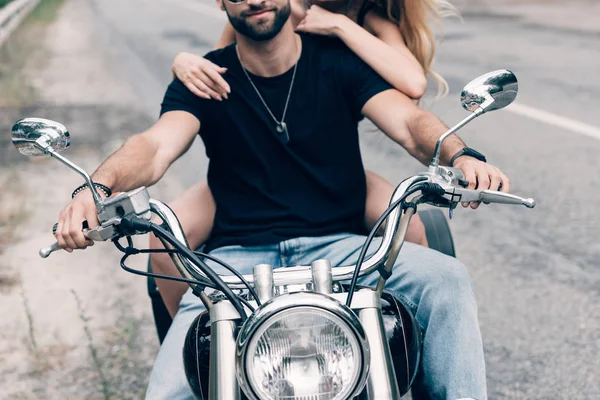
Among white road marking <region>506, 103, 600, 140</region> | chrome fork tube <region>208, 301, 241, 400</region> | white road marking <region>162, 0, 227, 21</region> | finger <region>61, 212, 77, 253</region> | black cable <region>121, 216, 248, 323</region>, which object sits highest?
black cable <region>121, 216, 248, 323</region>

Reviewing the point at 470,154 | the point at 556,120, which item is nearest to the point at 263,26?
the point at 470,154

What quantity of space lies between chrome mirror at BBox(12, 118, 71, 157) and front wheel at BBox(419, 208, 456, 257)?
154 cm

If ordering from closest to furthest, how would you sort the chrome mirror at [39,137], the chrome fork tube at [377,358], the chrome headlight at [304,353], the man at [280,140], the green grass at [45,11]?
the chrome headlight at [304,353]
the chrome fork tube at [377,358]
the chrome mirror at [39,137]
the man at [280,140]
the green grass at [45,11]

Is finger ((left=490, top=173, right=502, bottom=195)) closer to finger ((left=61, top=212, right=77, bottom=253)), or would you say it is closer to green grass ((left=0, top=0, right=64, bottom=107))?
finger ((left=61, top=212, right=77, bottom=253))

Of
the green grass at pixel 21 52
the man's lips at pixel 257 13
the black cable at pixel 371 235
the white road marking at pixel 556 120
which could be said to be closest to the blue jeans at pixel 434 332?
the black cable at pixel 371 235

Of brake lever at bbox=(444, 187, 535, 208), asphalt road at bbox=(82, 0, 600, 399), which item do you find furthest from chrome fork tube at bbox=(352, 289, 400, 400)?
asphalt road at bbox=(82, 0, 600, 399)

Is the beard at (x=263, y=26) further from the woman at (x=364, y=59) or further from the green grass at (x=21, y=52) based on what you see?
the green grass at (x=21, y=52)

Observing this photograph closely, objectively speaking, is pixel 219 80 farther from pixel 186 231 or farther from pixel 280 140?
pixel 186 231

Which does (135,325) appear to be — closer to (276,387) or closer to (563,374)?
(563,374)

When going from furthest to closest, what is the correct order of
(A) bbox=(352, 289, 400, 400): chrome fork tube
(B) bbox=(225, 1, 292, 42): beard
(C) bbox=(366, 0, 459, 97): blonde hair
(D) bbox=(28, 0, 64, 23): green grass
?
(D) bbox=(28, 0, 64, 23): green grass, (C) bbox=(366, 0, 459, 97): blonde hair, (B) bbox=(225, 1, 292, 42): beard, (A) bbox=(352, 289, 400, 400): chrome fork tube

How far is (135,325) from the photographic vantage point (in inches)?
170

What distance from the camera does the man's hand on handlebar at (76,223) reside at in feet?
6.75

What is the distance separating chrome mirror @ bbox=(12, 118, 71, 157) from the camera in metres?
2.16

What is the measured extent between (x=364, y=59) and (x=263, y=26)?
1.68ft
